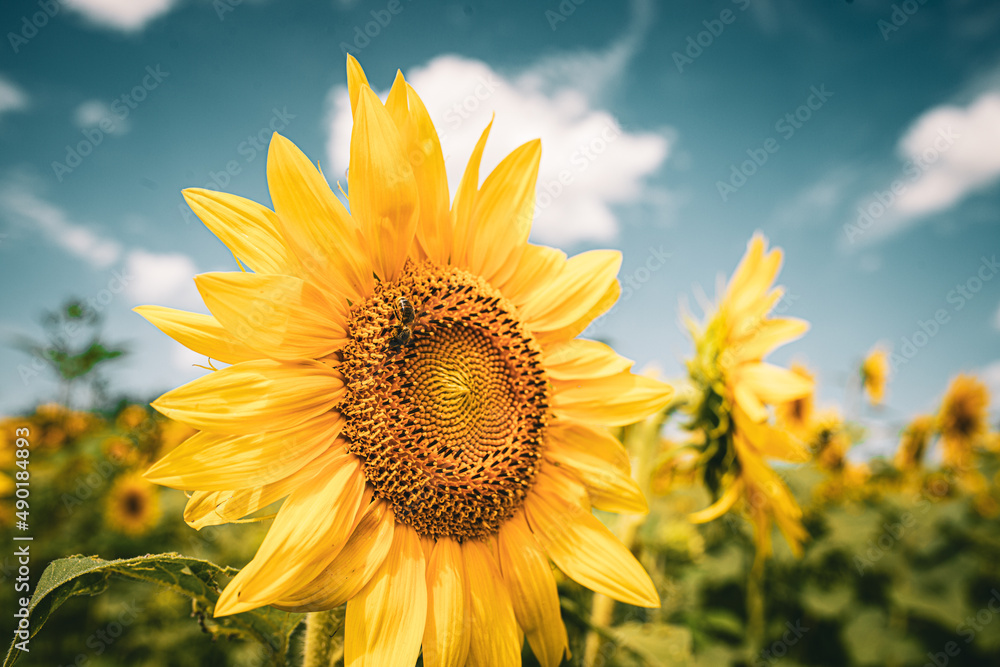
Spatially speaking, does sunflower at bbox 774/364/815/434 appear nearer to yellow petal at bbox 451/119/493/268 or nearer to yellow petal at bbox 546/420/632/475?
yellow petal at bbox 546/420/632/475

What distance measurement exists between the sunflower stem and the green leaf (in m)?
0.04

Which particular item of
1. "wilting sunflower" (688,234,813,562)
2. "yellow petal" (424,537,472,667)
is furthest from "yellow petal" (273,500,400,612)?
"wilting sunflower" (688,234,813,562)

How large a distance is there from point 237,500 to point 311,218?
1.90ft

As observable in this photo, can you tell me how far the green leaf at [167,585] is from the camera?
0.91 metres

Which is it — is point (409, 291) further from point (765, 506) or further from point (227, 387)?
point (765, 506)

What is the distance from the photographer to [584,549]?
1.32 m

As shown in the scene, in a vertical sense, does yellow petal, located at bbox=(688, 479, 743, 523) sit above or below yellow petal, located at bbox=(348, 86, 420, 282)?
below

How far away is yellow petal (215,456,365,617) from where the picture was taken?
0.93 m

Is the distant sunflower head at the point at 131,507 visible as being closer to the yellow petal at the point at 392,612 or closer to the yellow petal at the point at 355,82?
the yellow petal at the point at 392,612

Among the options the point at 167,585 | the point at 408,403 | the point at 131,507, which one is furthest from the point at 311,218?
the point at 131,507

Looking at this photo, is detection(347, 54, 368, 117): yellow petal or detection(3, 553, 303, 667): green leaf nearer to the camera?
detection(3, 553, 303, 667): green leaf

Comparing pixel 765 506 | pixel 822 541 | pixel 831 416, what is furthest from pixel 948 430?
pixel 765 506

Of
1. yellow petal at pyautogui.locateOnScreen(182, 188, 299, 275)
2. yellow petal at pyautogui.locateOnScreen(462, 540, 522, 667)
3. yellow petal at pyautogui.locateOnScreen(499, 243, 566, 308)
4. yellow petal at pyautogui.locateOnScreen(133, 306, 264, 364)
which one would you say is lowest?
yellow petal at pyautogui.locateOnScreen(462, 540, 522, 667)

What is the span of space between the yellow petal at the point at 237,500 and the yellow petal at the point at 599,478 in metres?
0.62
